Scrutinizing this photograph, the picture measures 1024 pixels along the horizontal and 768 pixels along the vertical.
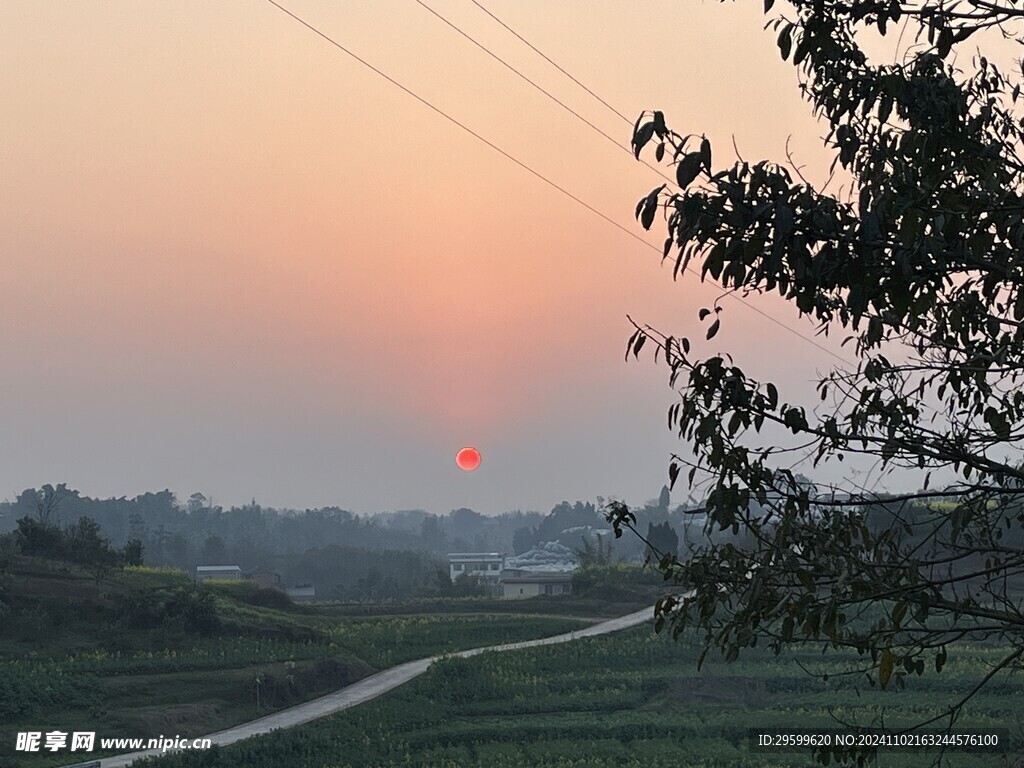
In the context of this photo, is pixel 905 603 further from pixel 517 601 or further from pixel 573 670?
A: pixel 517 601

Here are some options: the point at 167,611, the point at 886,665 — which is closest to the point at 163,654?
the point at 167,611

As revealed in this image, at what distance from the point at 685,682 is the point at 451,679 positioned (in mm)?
6178

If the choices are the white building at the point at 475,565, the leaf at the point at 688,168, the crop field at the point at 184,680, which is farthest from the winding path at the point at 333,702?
the white building at the point at 475,565

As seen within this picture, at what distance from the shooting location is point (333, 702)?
87.2 feet

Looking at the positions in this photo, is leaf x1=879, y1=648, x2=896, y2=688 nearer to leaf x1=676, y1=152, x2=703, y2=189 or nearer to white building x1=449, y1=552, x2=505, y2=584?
leaf x1=676, y1=152, x2=703, y2=189

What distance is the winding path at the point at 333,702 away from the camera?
866 inches

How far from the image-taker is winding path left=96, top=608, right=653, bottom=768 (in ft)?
72.2

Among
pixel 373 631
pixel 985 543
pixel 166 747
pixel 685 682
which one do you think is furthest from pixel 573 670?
pixel 985 543

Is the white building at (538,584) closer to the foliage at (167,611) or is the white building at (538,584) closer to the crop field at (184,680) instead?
the crop field at (184,680)

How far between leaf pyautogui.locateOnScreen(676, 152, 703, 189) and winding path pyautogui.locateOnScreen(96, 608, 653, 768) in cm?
1868

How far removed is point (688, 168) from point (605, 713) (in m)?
22.8

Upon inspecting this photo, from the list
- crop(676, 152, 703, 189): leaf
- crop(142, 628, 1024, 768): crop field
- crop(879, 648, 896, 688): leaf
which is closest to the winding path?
crop(142, 628, 1024, 768): crop field

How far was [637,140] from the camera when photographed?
457 cm

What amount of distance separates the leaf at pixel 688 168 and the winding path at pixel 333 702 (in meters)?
18.7
